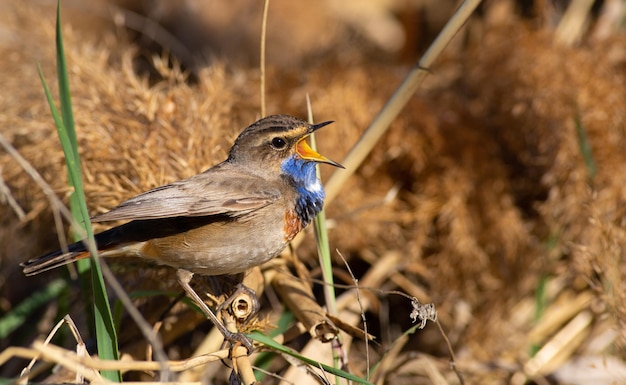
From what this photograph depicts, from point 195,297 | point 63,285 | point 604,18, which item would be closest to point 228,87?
point 63,285

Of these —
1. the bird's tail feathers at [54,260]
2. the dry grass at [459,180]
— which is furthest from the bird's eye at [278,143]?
the bird's tail feathers at [54,260]

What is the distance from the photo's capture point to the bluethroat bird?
9.87 feet

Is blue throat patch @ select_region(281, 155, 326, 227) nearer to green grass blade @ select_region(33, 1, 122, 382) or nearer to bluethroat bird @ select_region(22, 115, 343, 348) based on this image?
bluethroat bird @ select_region(22, 115, 343, 348)

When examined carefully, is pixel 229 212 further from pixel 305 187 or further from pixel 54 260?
pixel 54 260

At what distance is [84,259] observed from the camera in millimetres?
3160

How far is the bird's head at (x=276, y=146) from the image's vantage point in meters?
3.25

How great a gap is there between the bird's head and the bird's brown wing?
4.8 inches

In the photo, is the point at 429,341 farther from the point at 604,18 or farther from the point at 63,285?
the point at 604,18

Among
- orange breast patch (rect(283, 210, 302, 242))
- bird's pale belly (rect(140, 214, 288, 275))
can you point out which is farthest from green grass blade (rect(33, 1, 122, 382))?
orange breast patch (rect(283, 210, 302, 242))

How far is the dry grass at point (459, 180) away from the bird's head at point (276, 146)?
22.3 inches

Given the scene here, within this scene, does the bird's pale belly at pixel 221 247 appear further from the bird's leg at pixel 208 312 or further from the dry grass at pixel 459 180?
the dry grass at pixel 459 180

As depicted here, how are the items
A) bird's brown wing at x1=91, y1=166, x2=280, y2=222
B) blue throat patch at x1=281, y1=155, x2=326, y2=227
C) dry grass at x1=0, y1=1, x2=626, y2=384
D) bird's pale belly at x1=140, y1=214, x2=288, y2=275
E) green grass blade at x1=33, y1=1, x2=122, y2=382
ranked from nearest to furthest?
green grass blade at x1=33, y1=1, x2=122, y2=382 < bird's brown wing at x1=91, y1=166, x2=280, y2=222 < bird's pale belly at x1=140, y1=214, x2=288, y2=275 < blue throat patch at x1=281, y1=155, x2=326, y2=227 < dry grass at x1=0, y1=1, x2=626, y2=384

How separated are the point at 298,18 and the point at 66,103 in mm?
4183

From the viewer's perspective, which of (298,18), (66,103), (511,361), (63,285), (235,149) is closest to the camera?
(66,103)
